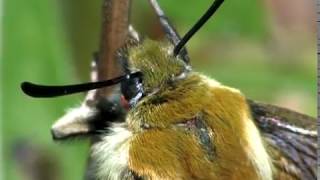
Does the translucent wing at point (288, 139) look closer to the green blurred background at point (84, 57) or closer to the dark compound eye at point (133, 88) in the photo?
the dark compound eye at point (133, 88)

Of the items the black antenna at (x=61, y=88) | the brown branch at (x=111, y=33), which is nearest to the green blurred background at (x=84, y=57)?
the brown branch at (x=111, y=33)

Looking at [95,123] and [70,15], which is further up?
[70,15]

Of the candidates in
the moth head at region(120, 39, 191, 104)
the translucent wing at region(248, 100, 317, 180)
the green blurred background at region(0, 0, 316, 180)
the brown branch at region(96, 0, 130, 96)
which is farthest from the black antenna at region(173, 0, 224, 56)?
the green blurred background at region(0, 0, 316, 180)

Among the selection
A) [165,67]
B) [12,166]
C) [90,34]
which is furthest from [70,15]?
[165,67]

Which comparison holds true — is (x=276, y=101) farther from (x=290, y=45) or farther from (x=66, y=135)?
(x=66, y=135)

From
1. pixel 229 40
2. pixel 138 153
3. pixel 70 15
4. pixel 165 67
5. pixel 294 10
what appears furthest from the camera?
pixel 294 10

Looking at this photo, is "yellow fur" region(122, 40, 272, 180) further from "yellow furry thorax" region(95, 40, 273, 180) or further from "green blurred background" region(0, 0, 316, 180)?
"green blurred background" region(0, 0, 316, 180)

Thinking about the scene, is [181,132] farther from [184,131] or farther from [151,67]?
[151,67]
